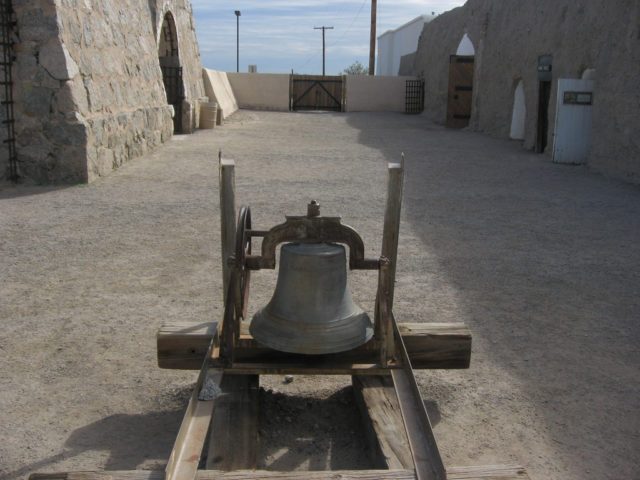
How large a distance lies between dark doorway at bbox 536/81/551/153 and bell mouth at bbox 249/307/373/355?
1217 centimetres

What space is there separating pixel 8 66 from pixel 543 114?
10005 millimetres

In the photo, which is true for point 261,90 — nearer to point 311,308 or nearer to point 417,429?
point 311,308

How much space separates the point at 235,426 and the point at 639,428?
71.2 inches

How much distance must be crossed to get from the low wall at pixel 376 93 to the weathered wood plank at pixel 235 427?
86.6 ft

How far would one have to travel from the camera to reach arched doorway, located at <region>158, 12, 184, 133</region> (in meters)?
16.8

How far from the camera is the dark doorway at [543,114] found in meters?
14.0

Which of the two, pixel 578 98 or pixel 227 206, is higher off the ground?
pixel 578 98

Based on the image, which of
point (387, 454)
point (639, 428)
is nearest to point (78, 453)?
point (387, 454)

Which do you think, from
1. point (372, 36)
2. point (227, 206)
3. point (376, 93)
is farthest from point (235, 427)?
point (372, 36)

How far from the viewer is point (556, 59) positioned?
45.2 feet

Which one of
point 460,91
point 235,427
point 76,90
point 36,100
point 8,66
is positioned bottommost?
point 235,427

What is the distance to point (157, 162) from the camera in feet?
37.3

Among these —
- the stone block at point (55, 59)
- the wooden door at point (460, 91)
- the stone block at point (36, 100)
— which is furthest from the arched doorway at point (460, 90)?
the stone block at point (36, 100)

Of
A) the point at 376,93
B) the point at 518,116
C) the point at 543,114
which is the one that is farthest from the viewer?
the point at 376,93
